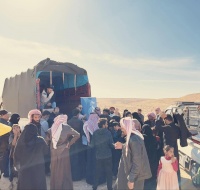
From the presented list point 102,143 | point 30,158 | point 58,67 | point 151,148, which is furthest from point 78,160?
point 58,67

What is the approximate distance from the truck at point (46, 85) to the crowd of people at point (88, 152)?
5.40ft

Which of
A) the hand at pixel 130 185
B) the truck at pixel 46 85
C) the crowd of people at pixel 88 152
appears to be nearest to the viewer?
the hand at pixel 130 185

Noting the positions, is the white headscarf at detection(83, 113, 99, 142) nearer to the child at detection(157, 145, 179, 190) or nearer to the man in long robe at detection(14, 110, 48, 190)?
the man in long robe at detection(14, 110, 48, 190)

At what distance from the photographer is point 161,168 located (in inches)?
210

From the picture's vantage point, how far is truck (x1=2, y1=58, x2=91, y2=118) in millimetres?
8773

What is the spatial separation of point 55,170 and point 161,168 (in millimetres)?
2064

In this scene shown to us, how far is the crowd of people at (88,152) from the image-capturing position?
169 inches

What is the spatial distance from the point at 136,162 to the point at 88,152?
3.14 m

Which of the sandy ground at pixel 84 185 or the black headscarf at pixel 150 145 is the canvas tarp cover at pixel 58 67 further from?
the black headscarf at pixel 150 145

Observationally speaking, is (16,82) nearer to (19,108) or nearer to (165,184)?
(19,108)

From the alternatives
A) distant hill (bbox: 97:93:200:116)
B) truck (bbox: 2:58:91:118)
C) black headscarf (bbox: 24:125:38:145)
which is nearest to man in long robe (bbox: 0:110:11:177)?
truck (bbox: 2:58:91:118)

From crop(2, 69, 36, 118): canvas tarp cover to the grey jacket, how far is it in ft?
16.4

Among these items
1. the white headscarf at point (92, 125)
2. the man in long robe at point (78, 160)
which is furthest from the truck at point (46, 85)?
the white headscarf at point (92, 125)

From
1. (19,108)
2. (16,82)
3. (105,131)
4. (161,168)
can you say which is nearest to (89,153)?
(105,131)
